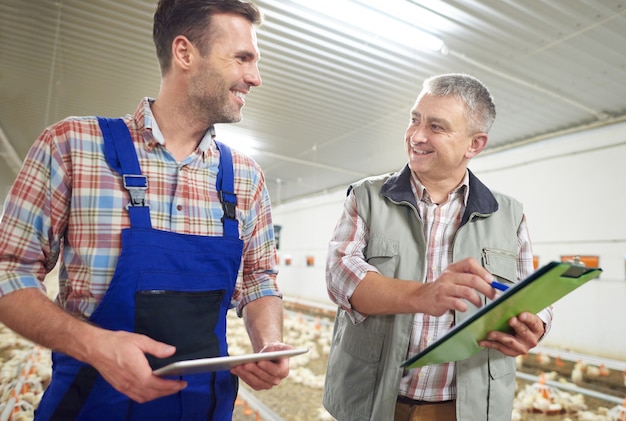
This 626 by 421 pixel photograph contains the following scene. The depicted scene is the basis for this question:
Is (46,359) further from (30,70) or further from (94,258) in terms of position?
(94,258)

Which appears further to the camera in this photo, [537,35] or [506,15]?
[537,35]

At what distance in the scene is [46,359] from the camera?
4.84 m

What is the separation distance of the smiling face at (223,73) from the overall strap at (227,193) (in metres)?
0.15

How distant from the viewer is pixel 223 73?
54.9 inches

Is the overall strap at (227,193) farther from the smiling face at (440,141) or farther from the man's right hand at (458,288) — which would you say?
the smiling face at (440,141)

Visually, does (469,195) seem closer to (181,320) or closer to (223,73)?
(223,73)

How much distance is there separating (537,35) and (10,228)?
16.3 feet

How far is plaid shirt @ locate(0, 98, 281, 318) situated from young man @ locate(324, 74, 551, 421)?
0.58 meters

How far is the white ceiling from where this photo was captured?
4.25 m

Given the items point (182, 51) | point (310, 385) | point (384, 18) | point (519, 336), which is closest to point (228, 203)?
point (182, 51)

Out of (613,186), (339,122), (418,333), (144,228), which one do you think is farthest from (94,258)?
(613,186)

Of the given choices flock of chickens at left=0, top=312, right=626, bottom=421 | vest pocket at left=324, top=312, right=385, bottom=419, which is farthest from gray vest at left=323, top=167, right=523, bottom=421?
flock of chickens at left=0, top=312, right=626, bottom=421

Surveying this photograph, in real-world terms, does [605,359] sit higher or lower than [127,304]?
lower

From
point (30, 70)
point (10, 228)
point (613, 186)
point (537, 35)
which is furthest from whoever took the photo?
point (613, 186)
